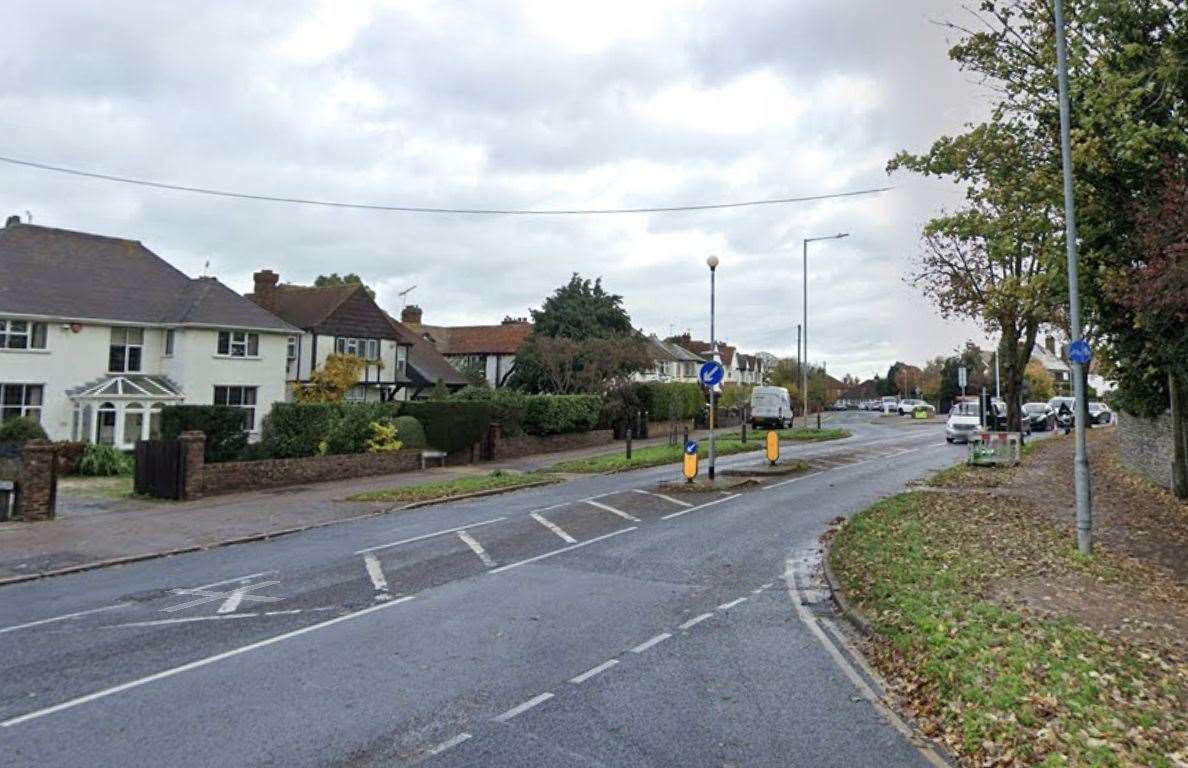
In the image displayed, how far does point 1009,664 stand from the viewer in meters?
6.32

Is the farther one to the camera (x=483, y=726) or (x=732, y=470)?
(x=732, y=470)

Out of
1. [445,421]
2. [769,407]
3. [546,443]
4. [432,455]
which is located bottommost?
[432,455]

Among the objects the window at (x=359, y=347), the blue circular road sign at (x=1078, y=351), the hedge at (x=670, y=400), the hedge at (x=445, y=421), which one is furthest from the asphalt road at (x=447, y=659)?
the hedge at (x=670, y=400)

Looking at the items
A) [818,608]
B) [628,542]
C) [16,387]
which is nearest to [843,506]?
[628,542]

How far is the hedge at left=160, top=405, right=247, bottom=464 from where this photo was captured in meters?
20.9

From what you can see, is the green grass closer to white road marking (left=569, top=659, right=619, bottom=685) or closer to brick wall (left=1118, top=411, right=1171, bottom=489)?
white road marking (left=569, top=659, right=619, bottom=685)

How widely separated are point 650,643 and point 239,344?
30.9 m

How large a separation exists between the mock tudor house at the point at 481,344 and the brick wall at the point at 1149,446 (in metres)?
37.2

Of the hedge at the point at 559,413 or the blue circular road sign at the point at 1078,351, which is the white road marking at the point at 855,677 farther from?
the hedge at the point at 559,413

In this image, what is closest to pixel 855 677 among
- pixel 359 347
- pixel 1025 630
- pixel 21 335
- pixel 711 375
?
pixel 1025 630

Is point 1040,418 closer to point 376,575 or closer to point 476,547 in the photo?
point 476,547

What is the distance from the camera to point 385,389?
1694 inches

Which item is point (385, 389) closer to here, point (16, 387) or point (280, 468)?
point (16, 387)

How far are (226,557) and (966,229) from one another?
1506 cm
